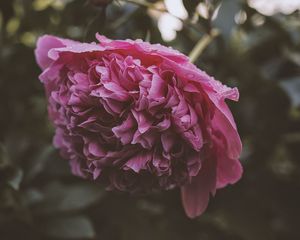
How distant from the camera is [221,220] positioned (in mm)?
1041

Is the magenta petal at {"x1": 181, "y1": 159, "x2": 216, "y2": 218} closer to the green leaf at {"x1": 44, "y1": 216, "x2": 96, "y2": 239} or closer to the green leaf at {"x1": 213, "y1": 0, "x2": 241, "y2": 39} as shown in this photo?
the green leaf at {"x1": 44, "y1": 216, "x2": 96, "y2": 239}

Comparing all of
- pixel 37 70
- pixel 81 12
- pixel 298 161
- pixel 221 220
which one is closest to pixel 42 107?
pixel 37 70

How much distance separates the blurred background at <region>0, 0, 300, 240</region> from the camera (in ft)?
3.01

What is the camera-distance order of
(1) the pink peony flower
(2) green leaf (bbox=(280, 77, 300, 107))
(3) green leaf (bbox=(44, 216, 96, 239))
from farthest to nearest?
(2) green leaf (bbox=(280, 77, 300, 107))
(3) green leaf (bbox=(44, 216, 96, 239))
(1) the pink peony flower

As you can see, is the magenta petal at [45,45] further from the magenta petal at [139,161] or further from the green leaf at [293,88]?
the green leaf at [293,88]

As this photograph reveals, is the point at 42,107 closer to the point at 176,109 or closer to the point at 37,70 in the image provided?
the point at 37,70

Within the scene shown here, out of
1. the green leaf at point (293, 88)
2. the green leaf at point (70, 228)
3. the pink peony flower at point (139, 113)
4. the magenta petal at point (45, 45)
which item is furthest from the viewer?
the green leaf at point (293, 88)

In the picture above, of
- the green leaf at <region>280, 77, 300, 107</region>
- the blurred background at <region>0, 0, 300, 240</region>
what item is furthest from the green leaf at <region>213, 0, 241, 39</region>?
the green leaf at <region>280, 77, 300, 107</region>

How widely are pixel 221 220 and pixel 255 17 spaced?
383 mm

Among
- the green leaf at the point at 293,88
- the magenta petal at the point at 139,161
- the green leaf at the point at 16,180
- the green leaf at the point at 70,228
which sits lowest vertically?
the green leaf at the point at 70,228

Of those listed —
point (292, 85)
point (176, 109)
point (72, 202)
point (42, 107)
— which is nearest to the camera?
point (176, 109)

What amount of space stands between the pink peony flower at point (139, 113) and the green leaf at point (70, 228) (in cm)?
22

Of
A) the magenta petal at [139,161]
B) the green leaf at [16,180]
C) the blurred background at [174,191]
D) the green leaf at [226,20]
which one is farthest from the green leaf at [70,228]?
A: the green leaf at [226,20]

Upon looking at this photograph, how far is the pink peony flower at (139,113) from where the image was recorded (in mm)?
592
